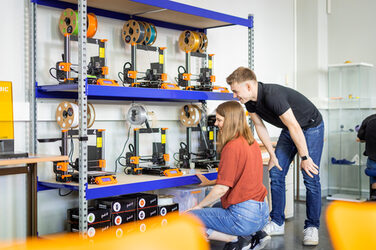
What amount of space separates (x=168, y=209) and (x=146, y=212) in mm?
276

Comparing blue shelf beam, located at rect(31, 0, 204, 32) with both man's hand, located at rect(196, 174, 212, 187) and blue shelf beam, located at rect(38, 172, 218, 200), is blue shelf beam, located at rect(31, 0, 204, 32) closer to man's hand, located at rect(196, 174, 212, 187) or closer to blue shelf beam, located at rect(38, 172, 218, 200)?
blue shelf beam, located at rect(38, 172, 218, 200)

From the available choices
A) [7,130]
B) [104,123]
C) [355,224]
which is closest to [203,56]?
[104,123]

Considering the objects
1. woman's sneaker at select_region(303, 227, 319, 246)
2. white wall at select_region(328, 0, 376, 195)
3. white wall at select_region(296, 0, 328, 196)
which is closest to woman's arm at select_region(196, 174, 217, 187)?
woman's sneaker at select_region(303, 227, 319, 246)

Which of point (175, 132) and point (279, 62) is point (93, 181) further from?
point (279, 62)

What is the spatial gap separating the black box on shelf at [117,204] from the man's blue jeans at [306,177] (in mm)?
1183

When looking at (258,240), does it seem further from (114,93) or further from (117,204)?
(114,93)

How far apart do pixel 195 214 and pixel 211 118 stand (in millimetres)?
2046

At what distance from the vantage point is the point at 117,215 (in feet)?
12.8

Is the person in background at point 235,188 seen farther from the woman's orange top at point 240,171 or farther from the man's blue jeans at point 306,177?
the man's blue jeans at point 306,177

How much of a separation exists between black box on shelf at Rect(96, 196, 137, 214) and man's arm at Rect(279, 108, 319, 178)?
1.38 meters

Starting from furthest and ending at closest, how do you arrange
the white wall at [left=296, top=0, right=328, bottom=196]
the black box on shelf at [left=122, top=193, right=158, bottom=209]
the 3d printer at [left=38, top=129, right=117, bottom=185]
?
the white wall at [left=296, top=0, right=328, bottom=196] < the black box on shelf at [left=122, top=193, right=158, bottom=209] < the 3d printer at [left=38, top=129, right=117, bottom=185]

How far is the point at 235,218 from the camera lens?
303 cm

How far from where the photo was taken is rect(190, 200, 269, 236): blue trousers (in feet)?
9.96

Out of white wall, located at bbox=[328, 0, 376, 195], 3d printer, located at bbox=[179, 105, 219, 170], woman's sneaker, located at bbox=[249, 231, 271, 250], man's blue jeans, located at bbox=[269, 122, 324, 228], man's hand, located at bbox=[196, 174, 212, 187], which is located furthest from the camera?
white wall, located at bbox=[328, 0, 376, 195]
